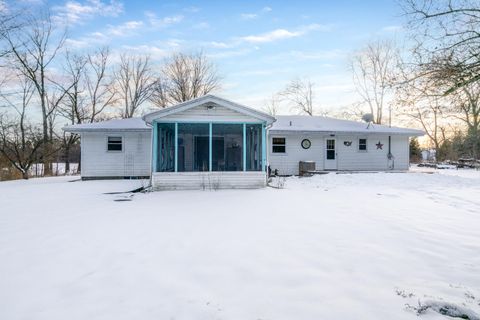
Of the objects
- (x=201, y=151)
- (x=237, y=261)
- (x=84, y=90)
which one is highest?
(x=84, y=90)

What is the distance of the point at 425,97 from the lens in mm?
4512

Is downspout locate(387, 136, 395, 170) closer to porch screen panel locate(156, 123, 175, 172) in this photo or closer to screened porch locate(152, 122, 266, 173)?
screened porch locate(152, 122, 266, 173)

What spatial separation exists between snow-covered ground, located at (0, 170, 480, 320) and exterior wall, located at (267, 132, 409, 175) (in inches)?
378

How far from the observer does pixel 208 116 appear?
11844 millimetres

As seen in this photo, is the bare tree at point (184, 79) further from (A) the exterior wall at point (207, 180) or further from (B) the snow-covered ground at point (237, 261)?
(B) the snow-covered ground at point (237, 261)

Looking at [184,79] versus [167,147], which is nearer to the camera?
[167,147]

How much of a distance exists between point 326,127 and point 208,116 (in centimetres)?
930

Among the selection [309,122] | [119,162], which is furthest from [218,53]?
[119,162]

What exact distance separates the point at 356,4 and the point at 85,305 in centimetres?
1064

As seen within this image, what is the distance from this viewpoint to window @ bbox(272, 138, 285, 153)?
17.6m

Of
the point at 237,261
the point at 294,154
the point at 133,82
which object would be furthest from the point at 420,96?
the point at 133,82

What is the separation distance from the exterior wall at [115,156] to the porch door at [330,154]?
420 inches

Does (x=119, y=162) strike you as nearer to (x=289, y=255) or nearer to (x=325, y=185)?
(x=325, y=185)

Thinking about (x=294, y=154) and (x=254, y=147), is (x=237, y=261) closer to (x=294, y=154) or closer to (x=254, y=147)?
(x=254, y=147)
